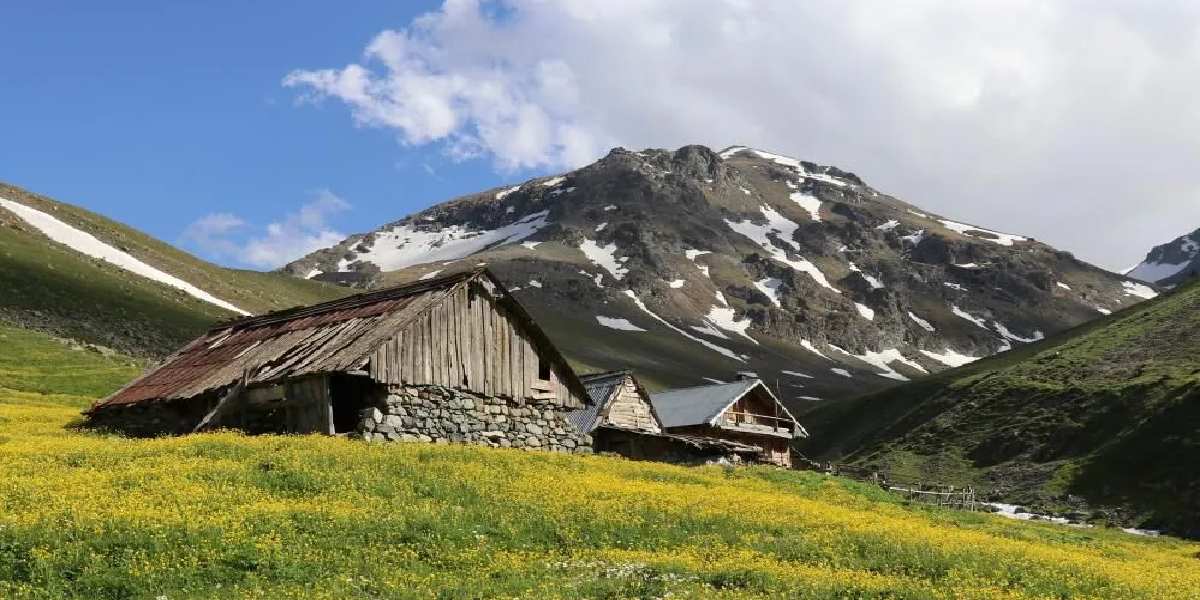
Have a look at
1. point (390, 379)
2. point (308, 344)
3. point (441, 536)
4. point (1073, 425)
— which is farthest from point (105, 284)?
point (1073, 425)

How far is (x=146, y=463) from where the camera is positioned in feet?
76.4

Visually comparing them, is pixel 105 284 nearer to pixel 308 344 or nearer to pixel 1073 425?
pixel 308 344

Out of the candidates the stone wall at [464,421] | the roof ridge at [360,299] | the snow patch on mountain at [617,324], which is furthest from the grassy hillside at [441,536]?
the snow patch on mountain at [617,324]

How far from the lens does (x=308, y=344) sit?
35.5 meters

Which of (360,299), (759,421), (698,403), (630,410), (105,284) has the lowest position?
(759,421)

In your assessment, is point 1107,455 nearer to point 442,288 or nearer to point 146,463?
point 442,288

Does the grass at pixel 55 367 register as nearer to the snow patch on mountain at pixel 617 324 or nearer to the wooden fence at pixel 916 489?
the wooden fence at pixel 916 489

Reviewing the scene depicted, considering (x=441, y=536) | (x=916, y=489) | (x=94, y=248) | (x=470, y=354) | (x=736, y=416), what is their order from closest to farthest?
(x=441, y=536) → (x=470, y=354) → (x=736, y=416) → (x=916, y=489) → (x=94, y=248)

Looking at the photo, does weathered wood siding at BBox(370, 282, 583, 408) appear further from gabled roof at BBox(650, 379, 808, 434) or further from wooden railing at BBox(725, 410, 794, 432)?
wooden railing at BBox(725, 410, 794, 432)

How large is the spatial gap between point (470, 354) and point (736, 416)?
108 feet

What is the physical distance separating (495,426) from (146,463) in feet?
47.2

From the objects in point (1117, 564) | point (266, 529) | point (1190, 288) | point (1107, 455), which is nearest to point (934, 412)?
point (1107, 455)

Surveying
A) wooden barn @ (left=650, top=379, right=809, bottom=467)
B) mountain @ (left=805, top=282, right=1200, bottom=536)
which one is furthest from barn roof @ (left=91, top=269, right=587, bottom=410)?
mountain @ (left=805, top=282, right=1200, bottom=536)

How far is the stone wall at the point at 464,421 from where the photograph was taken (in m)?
32.9
